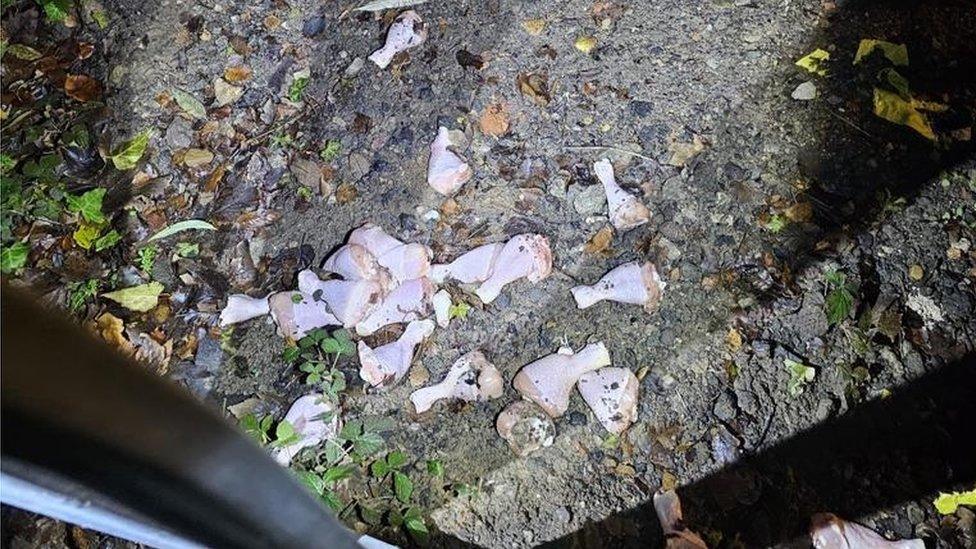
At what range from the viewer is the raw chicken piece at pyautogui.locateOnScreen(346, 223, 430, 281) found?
7.47ft

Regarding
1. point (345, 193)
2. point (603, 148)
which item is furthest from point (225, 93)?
point (603, 148)

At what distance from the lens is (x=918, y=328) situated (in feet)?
7.09

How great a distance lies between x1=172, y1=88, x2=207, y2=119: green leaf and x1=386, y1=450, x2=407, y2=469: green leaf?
4.41 feet

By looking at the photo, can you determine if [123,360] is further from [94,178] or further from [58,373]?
[94,178]

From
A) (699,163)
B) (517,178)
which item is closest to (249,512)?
(517,178)

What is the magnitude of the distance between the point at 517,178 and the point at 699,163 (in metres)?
0.57

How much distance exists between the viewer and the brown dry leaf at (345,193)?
243 centimetres

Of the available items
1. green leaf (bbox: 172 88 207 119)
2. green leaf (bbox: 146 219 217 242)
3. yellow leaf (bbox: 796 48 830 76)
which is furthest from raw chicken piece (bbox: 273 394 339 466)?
yellow leaf (bbox: 796 48 830 76)

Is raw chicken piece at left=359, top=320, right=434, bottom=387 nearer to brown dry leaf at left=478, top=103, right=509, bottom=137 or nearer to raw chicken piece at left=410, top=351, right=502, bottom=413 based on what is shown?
raw chicken piece at left=410, top=351, right=502, bottom=413

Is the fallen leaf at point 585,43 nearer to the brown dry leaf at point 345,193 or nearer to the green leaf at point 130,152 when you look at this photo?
the brown dry leaf at point 345,193

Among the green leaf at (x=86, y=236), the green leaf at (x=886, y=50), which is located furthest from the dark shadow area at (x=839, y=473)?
the green leaf at (x=86, y=236)

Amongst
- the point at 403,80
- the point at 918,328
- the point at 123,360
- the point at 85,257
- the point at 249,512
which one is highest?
the point at 123,360

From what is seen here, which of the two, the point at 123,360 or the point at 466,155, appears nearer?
the point at 123,360

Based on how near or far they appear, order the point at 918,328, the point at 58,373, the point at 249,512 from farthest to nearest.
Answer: the point at 918,328
the point at 249,512
the point at 58,373
